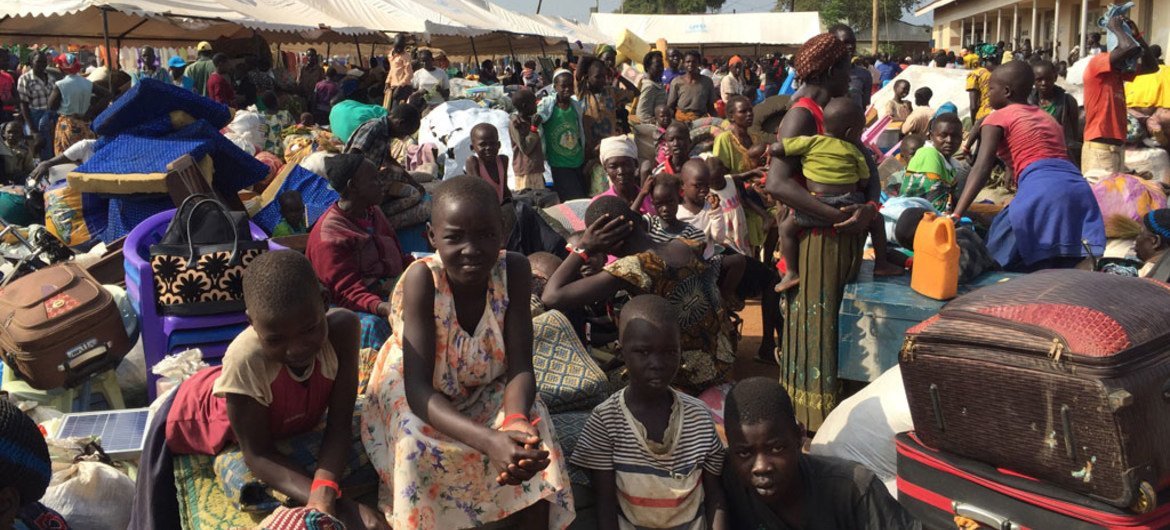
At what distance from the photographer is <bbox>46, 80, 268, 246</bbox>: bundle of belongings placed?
530 cm

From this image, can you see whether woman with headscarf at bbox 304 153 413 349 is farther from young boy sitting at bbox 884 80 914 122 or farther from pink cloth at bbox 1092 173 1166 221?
young boy sitting at bbox 884 80 914 122

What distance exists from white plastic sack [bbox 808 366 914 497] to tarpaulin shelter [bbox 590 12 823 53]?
32.2 m

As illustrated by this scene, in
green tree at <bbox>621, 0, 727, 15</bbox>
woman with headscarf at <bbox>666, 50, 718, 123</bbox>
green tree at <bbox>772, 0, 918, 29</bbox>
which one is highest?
green tree at <bbox>621, 0, 727, 15</bbox>

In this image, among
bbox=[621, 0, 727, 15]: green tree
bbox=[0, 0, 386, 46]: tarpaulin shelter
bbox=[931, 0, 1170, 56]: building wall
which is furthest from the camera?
bbox=[621, 0, 727, 15]: green tree

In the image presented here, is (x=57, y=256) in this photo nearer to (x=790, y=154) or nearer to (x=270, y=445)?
(x=270, y=445)

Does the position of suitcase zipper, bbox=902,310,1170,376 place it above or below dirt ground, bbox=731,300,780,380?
above

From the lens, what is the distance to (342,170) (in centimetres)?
436

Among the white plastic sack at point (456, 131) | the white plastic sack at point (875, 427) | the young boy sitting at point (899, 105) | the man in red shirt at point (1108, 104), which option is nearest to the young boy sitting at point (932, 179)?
the man in red shirt at point (1108, 104)

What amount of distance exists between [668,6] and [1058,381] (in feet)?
277

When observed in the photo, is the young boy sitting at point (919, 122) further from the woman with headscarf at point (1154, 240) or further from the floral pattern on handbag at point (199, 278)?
the floral pattern on handbag at point (199, 278)

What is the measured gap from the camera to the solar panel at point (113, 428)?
3.47 m

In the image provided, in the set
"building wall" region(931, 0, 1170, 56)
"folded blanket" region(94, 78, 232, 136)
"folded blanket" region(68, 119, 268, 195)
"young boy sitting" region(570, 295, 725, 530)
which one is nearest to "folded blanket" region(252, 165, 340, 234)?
"folded blanket" region(68, 119, 268, 195)

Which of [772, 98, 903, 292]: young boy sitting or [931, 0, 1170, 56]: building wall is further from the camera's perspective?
[931, 0, 1170, 56]: building wall

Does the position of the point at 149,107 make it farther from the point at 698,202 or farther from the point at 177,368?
the point at 698,202
